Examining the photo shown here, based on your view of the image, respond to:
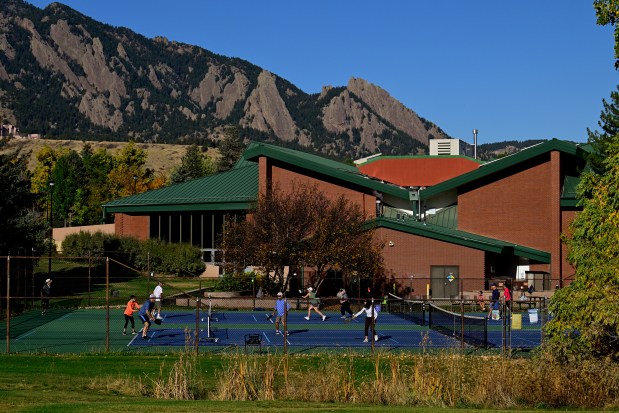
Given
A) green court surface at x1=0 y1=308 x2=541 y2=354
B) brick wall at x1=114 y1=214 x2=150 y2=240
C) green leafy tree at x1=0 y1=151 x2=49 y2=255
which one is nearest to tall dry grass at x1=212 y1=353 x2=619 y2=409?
green court surface at x1=0 y1=308 x2=541 y2=354

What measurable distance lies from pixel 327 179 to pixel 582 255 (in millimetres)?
41392

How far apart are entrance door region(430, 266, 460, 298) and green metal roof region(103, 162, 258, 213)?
15.6m

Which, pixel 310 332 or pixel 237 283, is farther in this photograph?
pixel 237 283

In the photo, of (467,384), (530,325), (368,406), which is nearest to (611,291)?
(467,384)

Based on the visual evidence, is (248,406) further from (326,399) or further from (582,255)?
(582,255)

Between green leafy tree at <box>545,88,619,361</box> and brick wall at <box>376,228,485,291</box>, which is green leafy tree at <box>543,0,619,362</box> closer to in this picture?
green leafy tree at <box>545,88,619,361</box>

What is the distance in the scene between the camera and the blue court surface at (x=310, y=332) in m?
33.8

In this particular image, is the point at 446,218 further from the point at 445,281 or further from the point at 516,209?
the point at 445,281

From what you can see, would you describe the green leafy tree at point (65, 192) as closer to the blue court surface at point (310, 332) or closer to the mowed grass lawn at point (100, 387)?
the blue court surface at point (310, 332)

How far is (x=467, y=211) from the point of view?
6228 centimetres

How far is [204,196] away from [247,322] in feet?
90.2

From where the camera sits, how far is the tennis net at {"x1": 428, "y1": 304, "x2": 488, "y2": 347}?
33506 mm

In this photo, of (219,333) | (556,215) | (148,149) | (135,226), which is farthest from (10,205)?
(148,149)

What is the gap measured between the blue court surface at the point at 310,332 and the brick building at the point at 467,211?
891 centimetres
